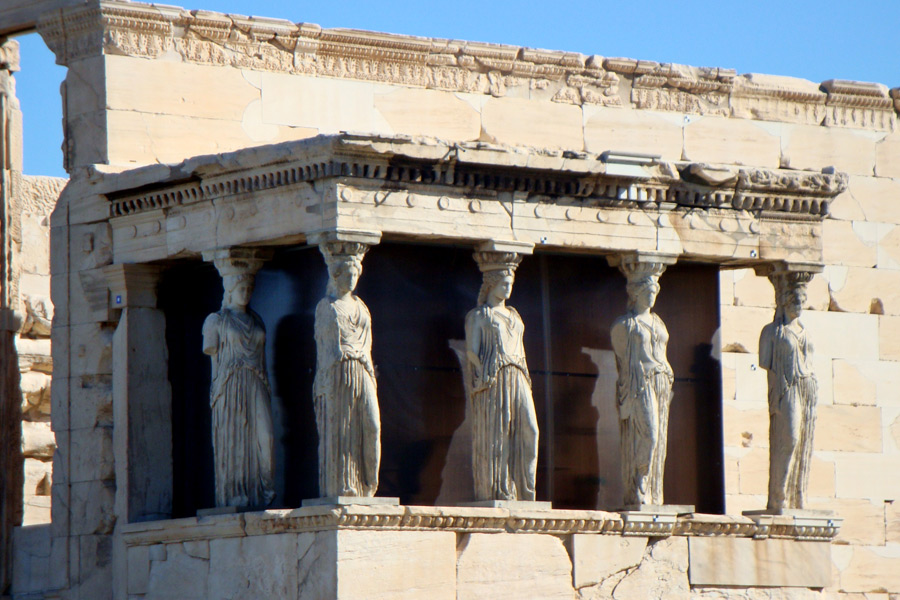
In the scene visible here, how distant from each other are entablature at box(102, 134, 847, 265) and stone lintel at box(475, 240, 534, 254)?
0.18ft

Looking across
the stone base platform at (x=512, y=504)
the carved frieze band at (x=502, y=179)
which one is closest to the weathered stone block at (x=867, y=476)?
the carved frieze band at (x=502, y=179)

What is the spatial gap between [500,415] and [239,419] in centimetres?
159

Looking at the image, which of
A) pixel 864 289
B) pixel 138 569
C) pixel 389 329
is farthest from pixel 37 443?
pixel 864 289

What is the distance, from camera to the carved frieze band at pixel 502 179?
1260 cm

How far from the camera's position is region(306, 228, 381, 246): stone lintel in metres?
12.5

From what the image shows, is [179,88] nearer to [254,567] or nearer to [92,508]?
[92,508]

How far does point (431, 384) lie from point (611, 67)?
3.51 metres

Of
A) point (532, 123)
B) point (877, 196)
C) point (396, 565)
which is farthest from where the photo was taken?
point (877, 196)

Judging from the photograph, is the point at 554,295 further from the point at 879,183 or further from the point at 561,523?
the point at 879,183

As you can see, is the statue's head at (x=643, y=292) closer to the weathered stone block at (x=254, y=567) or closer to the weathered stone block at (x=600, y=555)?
the weathered stone block at (x=600, y=555)

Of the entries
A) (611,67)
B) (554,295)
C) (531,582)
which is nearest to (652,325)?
(554,295)

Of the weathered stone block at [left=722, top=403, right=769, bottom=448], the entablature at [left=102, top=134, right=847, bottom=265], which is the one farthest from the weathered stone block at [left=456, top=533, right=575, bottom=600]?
the weathered stone block at [left=722, top=403, right=769, bottom=448]

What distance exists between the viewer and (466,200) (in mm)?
13062

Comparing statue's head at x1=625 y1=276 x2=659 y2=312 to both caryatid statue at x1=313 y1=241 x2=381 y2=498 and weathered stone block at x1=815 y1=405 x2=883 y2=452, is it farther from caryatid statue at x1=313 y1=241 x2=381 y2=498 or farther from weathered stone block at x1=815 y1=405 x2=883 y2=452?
weathered stone block at x1=815 y1=405 x2=883 y2=452
